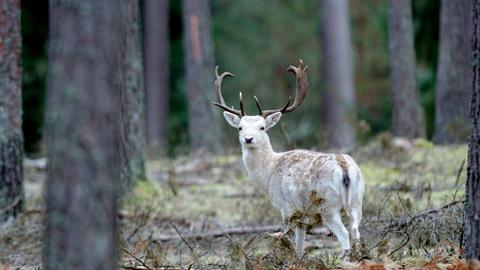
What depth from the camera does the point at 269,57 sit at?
3300 cm

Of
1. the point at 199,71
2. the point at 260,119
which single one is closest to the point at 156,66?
the point at 199,71

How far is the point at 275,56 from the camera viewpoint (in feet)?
109

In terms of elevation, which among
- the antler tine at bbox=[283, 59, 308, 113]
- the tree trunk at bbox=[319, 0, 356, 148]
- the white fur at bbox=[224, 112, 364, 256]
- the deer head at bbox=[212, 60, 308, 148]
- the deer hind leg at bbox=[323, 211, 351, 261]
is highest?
the tree trunk at bbox=[319, 0, 356, 148]

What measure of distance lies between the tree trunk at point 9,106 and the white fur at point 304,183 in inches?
123

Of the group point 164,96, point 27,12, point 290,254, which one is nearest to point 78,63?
point 290,254

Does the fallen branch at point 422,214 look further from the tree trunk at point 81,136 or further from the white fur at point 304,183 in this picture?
the tree trunk at point 81,136

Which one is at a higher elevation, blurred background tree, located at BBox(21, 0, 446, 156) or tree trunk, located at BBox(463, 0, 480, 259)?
blurred background tree, located at BBox(21, 0, 446, 156)

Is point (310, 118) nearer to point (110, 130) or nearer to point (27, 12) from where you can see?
point (27, 12)

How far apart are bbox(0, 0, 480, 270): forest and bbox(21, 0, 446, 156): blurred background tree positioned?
0.09 meters

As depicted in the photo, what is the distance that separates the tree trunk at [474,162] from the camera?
21.6ft

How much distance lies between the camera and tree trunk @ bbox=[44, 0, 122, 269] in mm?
5258

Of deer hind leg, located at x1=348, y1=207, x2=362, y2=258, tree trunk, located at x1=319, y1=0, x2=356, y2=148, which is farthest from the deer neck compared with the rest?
tree trunk, located at x1=319, y1=0, x2=356, y2=148

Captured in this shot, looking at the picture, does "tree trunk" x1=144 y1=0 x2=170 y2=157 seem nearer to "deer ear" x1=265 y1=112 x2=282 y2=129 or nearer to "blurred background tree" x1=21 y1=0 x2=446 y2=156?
"blurred background tree" x1=21 y1=0 x2=446 y2=156

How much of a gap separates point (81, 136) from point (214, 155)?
12574mm
